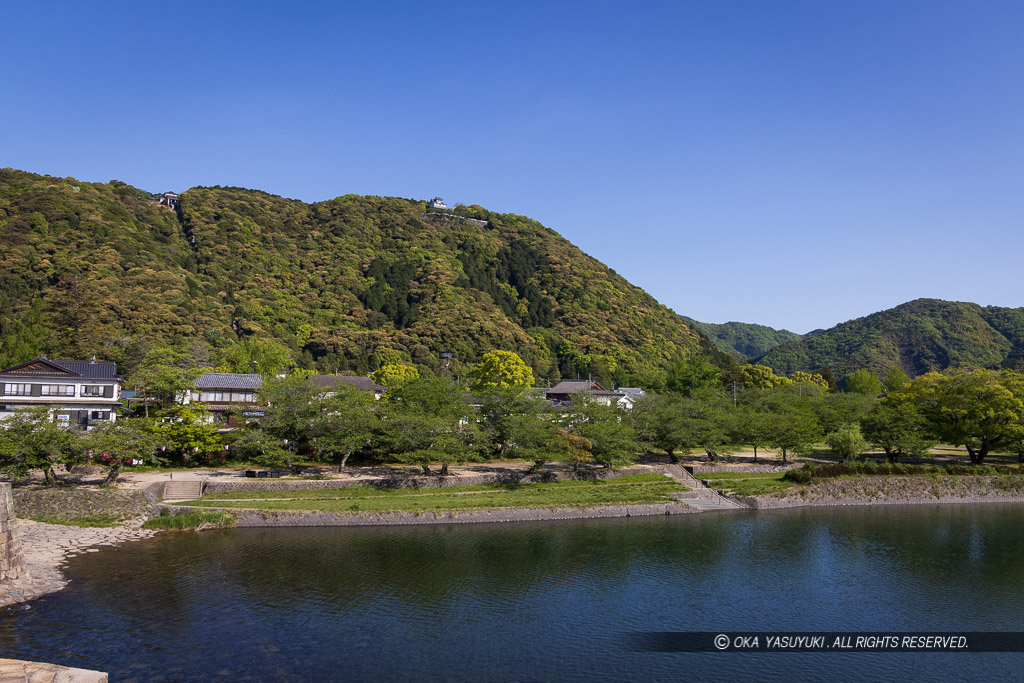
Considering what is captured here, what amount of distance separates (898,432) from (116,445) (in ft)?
219

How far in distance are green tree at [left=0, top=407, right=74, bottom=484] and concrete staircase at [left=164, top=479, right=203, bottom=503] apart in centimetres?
683

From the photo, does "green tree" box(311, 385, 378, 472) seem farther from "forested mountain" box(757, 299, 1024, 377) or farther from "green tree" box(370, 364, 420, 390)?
"forested mountain" box(757, 299, 1024, 377)

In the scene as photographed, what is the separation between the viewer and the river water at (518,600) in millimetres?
22578

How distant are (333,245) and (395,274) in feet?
74.6

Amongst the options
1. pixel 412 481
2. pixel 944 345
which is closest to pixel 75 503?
pixel 412 481

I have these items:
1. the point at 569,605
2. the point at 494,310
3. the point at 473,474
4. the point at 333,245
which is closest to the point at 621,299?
the point at 494,310

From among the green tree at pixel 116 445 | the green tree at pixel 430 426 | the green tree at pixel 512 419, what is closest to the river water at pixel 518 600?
the green tree at pixel 430 426

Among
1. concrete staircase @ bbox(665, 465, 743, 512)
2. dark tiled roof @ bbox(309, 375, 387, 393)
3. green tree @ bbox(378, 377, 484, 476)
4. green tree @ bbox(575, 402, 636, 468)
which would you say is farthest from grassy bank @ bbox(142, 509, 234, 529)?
dark tiled roof @ bbox(309, 375, 387, 393)

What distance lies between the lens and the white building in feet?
189

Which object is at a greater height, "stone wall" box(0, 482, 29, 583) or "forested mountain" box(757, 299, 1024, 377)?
"forested mountain" box(757, 299, 1024, 377)

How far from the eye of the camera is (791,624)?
2652 cm

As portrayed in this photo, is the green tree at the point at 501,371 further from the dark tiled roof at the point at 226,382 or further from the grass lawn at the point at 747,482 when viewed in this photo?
the grass lawn at the point at 747,482

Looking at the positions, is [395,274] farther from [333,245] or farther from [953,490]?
[953,490]

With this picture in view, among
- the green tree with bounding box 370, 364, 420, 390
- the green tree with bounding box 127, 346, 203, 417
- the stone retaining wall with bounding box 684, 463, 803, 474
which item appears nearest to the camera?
the stone retaining wall with bounding box 684, 463, 803, 474
